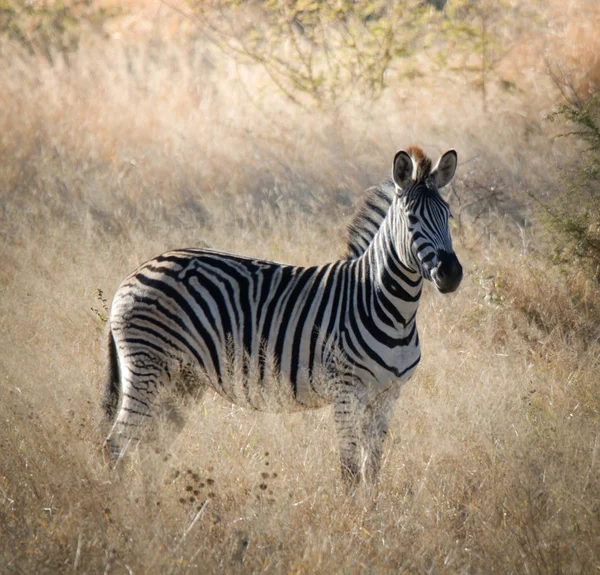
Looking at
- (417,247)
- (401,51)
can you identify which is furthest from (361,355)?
(401,51)

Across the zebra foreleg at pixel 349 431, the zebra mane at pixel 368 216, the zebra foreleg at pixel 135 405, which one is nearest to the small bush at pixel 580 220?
the zebra mane at pixel 368 216

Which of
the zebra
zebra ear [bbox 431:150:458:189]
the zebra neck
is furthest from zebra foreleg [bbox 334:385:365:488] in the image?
zebra ear [bbox 431:150:458:189]

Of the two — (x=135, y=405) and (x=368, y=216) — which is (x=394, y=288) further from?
(x=135, y=405)

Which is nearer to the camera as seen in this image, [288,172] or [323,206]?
[323,206]

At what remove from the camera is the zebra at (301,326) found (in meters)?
3.89

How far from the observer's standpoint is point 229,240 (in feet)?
25.8

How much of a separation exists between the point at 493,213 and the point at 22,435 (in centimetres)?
528

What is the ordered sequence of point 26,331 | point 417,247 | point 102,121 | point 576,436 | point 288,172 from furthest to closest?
point 102,121 → point 288,172 → point 26,331 → point 576,436 → point 417,247

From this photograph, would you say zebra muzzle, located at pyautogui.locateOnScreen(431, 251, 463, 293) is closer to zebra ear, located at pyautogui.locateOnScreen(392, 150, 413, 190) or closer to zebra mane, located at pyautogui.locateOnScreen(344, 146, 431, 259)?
zebra ear, located at pyautogui.locateOnScreen(392, 150, 413, 190)

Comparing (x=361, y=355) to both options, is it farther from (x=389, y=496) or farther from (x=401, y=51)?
(x=401, y=51)

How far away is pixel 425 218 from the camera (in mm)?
3834

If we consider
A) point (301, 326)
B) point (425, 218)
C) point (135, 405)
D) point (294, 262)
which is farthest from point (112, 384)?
point (294, 262)

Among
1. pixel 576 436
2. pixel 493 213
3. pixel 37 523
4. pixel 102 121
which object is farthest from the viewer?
pixel 102 121

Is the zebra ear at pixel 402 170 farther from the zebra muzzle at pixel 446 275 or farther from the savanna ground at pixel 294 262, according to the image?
the savanna ground at pixel 294 262
